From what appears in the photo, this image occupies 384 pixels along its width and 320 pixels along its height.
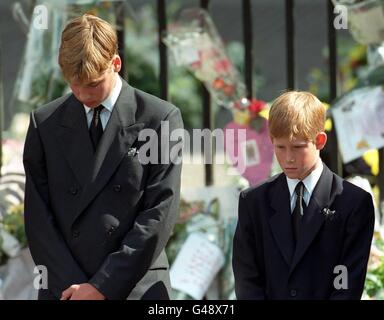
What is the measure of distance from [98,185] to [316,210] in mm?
715

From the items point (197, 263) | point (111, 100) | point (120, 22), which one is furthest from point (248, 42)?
point (111, 100)

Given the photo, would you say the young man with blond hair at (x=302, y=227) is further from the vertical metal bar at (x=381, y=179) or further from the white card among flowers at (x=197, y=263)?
the vertical metal bar at (x=381, y=179)

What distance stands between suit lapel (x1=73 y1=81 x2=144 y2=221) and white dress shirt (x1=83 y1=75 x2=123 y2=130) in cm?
2

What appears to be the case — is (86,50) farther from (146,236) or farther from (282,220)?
(282,220)

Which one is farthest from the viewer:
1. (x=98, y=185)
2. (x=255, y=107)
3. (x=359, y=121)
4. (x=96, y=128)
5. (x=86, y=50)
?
(x=255, y=107)

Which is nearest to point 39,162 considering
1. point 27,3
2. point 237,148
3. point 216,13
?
point 237,148

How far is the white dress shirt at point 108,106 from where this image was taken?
4.03 meters

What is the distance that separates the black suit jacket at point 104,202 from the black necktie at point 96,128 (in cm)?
3

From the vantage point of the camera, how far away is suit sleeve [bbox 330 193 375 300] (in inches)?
150

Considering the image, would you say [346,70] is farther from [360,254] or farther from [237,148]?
[360,254]

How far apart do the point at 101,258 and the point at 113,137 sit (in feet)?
1.32

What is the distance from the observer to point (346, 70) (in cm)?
768

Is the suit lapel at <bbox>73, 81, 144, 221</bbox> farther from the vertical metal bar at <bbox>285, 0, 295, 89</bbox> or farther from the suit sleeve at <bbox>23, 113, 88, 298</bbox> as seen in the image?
the vertical metal bar at <bbox>285, 0, 295, 89</bbox>

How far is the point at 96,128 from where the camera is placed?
4.05 m
